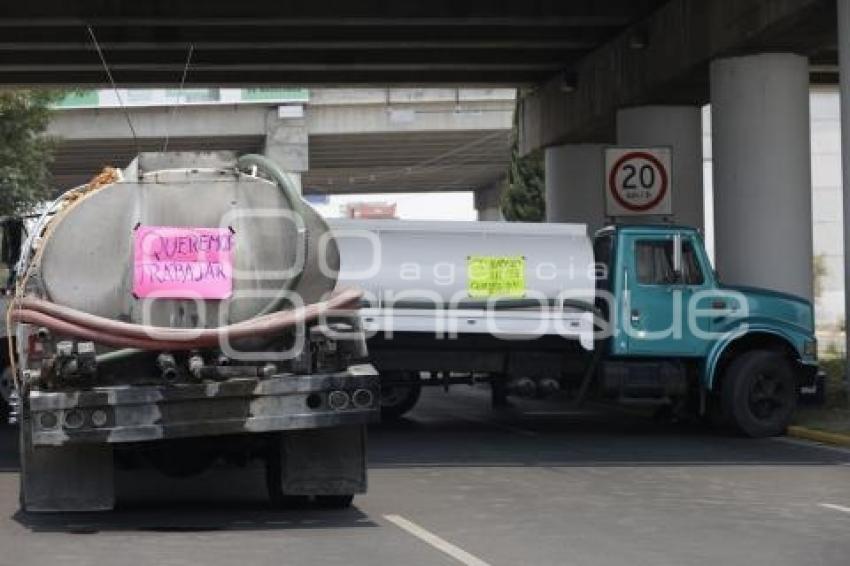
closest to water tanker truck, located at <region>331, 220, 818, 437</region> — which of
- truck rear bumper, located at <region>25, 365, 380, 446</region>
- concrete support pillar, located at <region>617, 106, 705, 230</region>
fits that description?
truck rear bumper, located at <region>25, 365, 380, 446</region>

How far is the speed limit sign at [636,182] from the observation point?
22.3 m

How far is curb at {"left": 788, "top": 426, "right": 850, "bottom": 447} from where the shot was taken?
55.7 feet

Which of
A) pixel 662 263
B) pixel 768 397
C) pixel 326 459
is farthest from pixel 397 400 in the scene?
pixel 326 459

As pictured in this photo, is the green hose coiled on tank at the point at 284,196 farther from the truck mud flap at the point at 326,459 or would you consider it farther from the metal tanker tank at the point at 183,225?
the truck mud flap at the point at 326,459

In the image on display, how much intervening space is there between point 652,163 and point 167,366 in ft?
45.2

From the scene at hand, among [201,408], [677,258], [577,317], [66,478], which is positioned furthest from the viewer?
[677,258]

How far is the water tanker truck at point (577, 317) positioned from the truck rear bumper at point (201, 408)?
684 cm

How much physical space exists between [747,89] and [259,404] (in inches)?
541

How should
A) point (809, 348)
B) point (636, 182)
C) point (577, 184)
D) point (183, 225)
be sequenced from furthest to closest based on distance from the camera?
point (577, 184)
point (636, 182)
point (809, 348)
point (183, 225)

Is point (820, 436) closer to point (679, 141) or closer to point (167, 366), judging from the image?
point (167, 366)

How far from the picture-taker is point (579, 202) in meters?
33.3

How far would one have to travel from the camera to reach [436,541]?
982 cm

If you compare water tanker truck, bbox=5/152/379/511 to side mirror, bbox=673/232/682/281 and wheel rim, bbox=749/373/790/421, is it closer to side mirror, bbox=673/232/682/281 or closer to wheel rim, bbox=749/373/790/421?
side mirror, bbox=673/232/682/281

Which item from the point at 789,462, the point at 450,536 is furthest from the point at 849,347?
the point at 450,536
